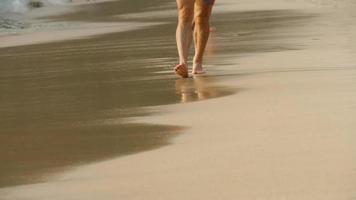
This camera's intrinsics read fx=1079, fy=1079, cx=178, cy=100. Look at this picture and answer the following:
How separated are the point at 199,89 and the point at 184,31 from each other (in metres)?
1.26

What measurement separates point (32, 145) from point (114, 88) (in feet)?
8.86

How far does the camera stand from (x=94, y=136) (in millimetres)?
6500

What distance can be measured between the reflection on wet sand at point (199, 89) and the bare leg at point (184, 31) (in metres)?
0.12

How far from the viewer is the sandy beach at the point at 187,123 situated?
4918 millimetres

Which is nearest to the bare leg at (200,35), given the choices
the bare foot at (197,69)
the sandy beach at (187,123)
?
the bare foot at (197,69)

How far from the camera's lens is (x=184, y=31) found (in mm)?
9648

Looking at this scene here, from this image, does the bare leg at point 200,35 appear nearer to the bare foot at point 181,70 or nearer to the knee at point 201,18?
the knee at point 201,18

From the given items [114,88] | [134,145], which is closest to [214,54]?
[114,88]

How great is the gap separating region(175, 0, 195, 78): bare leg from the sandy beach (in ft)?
0.53

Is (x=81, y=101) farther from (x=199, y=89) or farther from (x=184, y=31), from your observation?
(x=184, y=31)

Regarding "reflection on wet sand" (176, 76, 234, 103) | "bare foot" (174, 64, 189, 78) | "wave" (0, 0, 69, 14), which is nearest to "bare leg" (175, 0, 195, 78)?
"bare foot" (174, 64, 189, 78)

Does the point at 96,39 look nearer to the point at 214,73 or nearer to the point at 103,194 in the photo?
the point at 214,73

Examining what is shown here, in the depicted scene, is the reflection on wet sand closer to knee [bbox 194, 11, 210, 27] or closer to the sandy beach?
the sandy beach

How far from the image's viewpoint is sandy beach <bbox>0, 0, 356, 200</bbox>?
492 cm
